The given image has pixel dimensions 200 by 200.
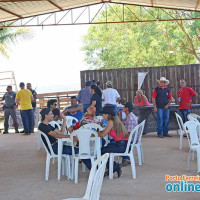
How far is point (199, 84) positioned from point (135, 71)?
2221 mm

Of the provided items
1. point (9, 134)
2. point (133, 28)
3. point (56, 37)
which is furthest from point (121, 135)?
point (56, 37)

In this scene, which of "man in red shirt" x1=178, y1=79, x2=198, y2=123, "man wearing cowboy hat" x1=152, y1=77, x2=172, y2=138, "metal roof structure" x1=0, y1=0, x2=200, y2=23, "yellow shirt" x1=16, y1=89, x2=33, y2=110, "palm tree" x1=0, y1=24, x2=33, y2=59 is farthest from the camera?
"palm tree" x1=0, y1=24, x2=33, y2=59

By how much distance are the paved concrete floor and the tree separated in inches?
573

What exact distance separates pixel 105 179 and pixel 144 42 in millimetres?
18926

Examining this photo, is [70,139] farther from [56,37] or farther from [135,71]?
[56,37]

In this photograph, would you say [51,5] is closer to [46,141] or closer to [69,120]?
[69,120]

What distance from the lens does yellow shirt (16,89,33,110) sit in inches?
510

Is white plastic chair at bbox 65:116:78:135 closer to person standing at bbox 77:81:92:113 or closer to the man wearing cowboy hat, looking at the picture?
person standing at bbox 77:81:92:113

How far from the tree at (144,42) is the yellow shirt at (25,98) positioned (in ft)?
38.7

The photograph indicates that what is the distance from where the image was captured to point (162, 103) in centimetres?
1155

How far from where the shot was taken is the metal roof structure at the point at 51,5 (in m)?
13.5

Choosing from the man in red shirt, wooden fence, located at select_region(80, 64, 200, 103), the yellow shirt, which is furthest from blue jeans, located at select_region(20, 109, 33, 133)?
the man in red shirt

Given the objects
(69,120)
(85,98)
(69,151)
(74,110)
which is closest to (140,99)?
(85,98)

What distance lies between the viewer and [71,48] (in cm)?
8588
